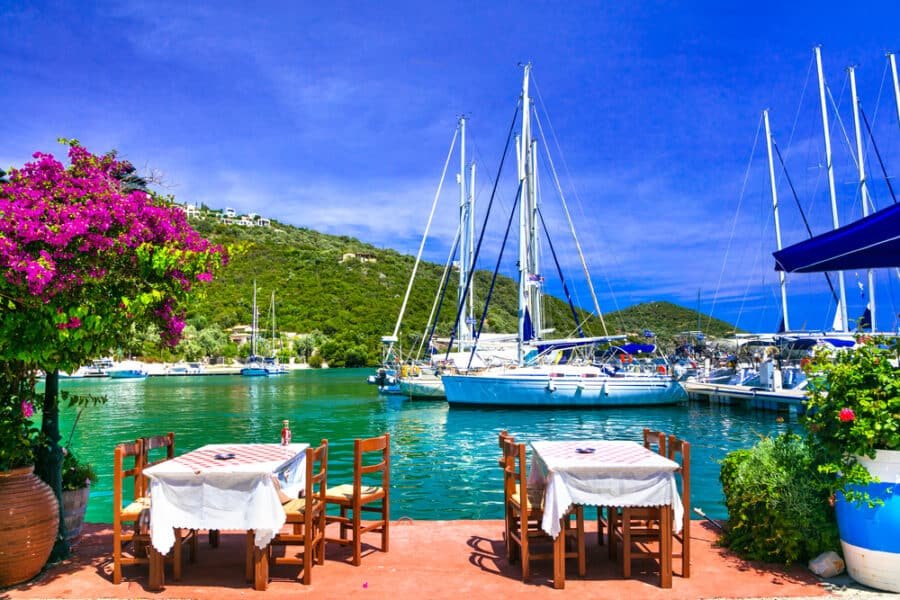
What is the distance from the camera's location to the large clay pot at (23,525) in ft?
16.7

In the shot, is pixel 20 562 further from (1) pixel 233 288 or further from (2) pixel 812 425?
(1) pixel 233 288

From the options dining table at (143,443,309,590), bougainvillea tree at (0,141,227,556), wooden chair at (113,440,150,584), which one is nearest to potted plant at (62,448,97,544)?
bougainvillea tree at (0,141,227,556)

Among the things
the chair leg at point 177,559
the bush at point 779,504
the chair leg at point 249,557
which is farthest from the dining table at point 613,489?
the chair leg at point 177,559

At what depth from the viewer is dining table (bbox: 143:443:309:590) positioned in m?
5.01

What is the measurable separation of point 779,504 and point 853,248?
217 centimetres

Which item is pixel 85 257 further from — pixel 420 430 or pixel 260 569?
pixel 420 430

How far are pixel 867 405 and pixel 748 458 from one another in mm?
1535

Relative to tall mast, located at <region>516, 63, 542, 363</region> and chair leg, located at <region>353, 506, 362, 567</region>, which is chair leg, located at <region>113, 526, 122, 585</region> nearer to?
chair leg, located at <region>353, 506, 362, 567</region>

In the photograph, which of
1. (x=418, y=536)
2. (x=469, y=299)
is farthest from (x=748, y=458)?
(x=469, y=299)

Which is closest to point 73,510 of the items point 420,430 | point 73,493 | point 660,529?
point 73,493

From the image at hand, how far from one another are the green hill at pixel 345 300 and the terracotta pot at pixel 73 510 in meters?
78.3

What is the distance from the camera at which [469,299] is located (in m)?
41.8

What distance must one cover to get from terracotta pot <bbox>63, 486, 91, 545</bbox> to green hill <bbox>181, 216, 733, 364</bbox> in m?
78.3

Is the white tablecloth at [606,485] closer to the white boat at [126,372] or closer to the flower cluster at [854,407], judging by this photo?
the flower cluster at [854,407]
